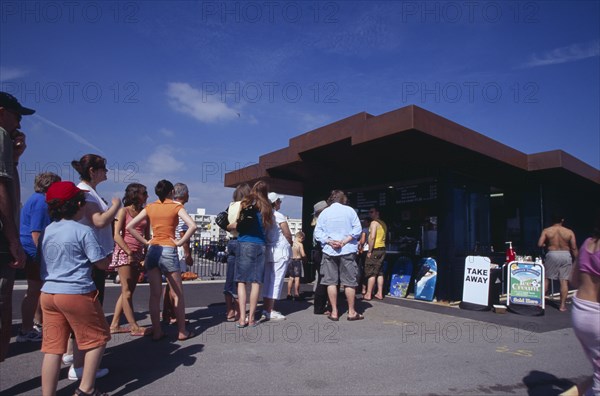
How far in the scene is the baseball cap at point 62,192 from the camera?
278 centimetres

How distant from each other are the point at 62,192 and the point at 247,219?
2.60m

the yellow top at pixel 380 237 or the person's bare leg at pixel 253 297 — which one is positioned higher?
the yellow top at pixel 380 237

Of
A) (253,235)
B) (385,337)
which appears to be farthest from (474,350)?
(253,235)

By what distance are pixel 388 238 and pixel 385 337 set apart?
484 centimetres

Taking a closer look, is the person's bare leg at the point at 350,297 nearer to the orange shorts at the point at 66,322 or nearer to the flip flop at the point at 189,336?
the flip flop at the point at 189,336

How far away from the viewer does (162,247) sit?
434 cm

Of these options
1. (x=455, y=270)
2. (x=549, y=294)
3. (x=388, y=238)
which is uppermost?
(x=388, y=238)

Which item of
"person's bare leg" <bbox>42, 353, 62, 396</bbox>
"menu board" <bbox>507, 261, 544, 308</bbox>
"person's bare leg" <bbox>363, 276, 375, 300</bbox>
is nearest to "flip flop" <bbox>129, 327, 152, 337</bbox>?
"person's bare leg" <bbox>42, 353, 62, 396</bbox>

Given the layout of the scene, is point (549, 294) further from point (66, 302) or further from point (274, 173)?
point (66, 302)

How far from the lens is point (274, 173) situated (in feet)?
33.3

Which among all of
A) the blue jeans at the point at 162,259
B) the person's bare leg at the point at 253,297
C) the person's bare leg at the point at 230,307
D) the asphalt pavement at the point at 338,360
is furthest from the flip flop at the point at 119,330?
the person's bare leg at the point at 253,297

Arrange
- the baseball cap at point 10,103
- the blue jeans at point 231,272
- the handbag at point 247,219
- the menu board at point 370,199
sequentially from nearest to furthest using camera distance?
1. the baseball cap at point 10,103
2. the handbag at point 247,219
3. the blue jeans at point 231,272
4. the menu board at point 370,199

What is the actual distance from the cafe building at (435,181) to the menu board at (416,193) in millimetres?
23

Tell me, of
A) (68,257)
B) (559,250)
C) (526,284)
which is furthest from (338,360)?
(559,250)
